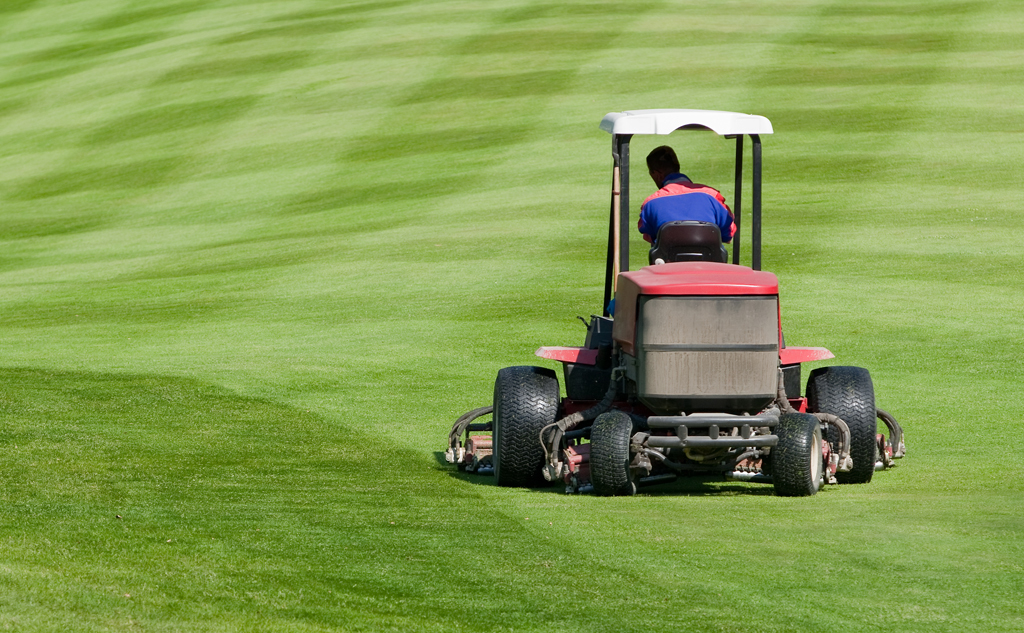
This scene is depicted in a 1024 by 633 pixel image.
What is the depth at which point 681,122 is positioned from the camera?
30.1 feet

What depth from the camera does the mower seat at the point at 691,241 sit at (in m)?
9.05

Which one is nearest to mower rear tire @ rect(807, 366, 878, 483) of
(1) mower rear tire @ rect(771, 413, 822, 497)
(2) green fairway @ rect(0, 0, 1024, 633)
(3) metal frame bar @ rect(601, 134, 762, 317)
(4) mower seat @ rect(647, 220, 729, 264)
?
(2) green fairway @ rect(0, 0, 1024, 633)

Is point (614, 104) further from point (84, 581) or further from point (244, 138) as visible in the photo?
point (84, 581)

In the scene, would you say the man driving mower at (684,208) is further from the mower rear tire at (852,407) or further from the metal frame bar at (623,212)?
the mower rear tire at (852,407)

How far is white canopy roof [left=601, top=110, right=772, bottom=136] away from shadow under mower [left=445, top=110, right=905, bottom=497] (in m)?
0.01

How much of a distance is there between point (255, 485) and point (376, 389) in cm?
460

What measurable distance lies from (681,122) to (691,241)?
2.42 ft

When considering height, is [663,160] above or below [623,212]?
above

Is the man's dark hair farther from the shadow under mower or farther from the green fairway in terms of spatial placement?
the green fairway

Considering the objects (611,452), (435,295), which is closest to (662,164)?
(611,452)

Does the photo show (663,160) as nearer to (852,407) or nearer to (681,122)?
(681,122)

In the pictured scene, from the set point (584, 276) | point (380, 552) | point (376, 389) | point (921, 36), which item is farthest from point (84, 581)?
point (921, 36)

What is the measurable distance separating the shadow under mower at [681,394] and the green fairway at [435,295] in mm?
266

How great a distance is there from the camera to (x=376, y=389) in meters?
13.3
